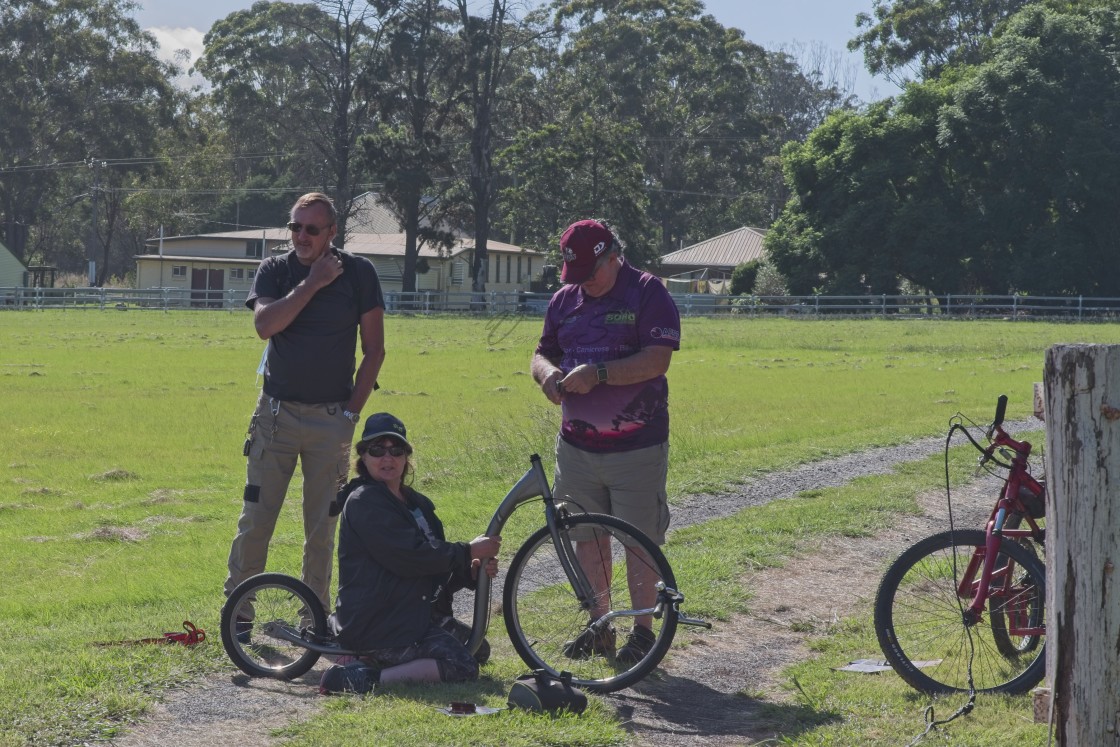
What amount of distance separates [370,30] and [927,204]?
1126 inches

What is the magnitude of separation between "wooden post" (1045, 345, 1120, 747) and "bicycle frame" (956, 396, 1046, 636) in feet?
4.28

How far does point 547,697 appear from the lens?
18.6 feet

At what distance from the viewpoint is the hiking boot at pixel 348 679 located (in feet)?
19.5

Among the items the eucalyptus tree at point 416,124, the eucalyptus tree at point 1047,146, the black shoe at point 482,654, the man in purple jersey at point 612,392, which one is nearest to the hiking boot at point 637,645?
the man in purple jersey at point 612,392

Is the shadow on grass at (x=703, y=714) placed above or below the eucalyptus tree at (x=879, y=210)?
below

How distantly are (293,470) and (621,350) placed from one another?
175 cm

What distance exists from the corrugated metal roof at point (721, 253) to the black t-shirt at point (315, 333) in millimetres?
74900

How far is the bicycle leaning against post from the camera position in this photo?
6109 millimetres

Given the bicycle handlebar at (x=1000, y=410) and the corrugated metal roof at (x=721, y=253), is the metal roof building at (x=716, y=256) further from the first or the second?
the bicycle handlebar at (x=1000, y=410)

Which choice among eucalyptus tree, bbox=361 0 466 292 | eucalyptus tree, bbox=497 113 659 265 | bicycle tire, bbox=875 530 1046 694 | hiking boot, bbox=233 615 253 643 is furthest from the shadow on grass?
eucalyptus tree, bbox=361 0 466 292

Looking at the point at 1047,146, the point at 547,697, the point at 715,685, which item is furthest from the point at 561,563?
the point at 1047,146

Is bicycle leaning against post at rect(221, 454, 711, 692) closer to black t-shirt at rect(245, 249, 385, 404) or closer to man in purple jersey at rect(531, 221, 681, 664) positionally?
man in purple jersey at rect(531, 221, 681, 664)

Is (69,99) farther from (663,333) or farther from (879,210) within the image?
(663,333)

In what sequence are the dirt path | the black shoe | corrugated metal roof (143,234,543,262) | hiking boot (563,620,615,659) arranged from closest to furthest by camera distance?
the dirt path
hiking boot (563,620,615,659)
the black shoe
corrugated metal roof (143,234,543,262)
